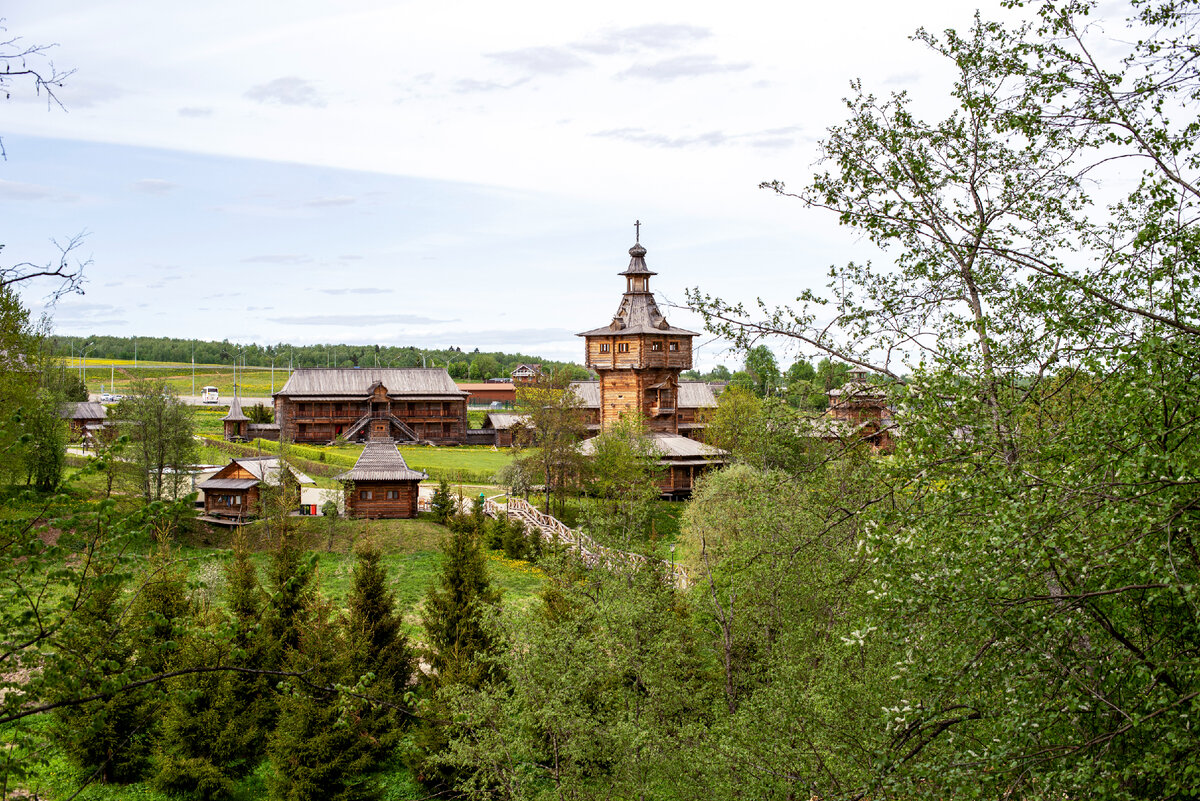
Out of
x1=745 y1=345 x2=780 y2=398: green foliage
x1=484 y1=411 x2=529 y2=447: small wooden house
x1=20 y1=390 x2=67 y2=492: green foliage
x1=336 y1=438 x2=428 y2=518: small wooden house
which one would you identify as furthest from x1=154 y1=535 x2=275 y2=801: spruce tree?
x1=484 y1=411 x2=529 y2=447: small wooden house

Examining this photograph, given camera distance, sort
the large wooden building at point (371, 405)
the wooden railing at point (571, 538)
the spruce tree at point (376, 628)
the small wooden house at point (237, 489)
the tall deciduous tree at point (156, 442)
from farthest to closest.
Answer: the large wooden building at point (371, 405), the small wooden house at point (237, 489), the tall deciduous tree at point (156, 442), the wooden railing at point (571, 538), the spruce tree at point (376, 628)

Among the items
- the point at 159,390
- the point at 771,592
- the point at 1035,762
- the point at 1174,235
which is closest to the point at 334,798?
the point at 771,592

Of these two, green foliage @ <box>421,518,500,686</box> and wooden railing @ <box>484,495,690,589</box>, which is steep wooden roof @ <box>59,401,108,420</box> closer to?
wooden railing @ <box>484,495,690,589</box>

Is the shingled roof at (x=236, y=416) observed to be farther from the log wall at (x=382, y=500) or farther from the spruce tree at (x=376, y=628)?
the spruce tree at (x=376, y=628)

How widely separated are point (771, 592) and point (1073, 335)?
38.1ft

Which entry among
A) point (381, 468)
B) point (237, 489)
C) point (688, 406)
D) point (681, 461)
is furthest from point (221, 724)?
point (688, 406)

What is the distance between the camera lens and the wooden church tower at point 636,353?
51625mm

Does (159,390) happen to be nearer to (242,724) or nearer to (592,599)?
(242,724)

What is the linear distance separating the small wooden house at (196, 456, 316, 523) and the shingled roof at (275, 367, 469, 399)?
95.2ft

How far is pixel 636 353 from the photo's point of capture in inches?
2034

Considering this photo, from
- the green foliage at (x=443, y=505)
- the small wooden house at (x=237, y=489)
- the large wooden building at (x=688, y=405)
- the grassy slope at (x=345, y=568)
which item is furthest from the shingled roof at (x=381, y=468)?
the large wooden building at (x=688, y=405)

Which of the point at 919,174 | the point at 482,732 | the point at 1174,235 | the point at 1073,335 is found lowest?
the point at 482,732

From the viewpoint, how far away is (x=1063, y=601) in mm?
7031

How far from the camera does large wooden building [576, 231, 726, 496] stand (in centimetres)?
5141
